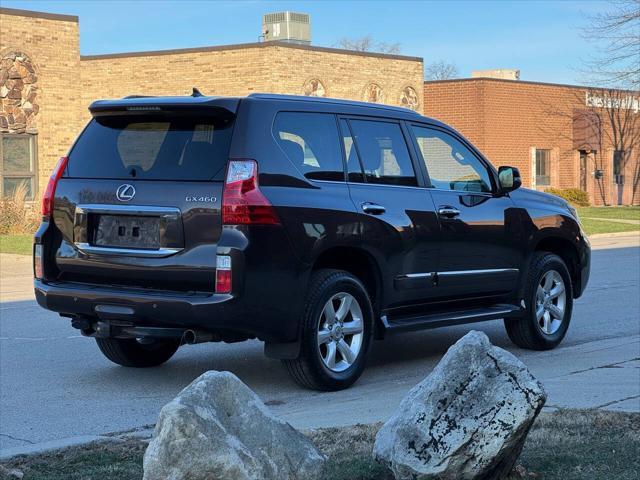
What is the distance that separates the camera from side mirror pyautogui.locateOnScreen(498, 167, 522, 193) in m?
9.41

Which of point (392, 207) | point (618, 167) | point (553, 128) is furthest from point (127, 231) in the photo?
point (618, 167)

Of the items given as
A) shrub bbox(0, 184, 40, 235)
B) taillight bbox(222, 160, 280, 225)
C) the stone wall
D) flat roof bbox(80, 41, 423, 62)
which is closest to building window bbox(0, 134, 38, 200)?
the stone wall

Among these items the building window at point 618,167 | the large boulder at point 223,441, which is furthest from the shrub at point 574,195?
the large boulder at point 223,441

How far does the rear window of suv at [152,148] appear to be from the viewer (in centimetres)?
754

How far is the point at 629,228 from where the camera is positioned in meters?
30.6

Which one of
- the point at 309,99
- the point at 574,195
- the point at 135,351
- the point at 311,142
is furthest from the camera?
the point at 574,195

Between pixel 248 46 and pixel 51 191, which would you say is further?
pixel 248 46

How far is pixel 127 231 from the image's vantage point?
7605 millimetres

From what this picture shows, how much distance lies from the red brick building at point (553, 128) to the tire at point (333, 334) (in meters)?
35.7

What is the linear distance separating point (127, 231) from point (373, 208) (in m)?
1.84

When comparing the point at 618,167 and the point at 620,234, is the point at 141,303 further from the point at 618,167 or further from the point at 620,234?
the point at 618,167

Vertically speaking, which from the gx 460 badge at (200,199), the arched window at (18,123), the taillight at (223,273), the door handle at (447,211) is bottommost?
the taillight at (223,273)

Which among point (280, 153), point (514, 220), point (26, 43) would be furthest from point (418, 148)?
point (26, 43)

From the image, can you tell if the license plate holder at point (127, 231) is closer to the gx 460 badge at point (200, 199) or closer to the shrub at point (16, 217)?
A: the gx 460 badge at point (200, 199)
